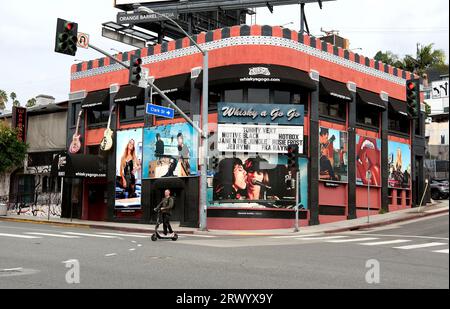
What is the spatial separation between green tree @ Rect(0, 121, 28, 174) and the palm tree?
140 ft

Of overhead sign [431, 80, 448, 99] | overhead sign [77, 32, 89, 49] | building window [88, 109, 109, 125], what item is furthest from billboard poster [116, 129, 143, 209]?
overhead sign [431, 80, 448, 99]

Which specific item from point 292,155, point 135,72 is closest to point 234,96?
point 292,155

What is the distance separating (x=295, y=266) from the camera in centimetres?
1195

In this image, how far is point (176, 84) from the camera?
93.8 ft

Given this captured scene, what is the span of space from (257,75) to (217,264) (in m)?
15.7

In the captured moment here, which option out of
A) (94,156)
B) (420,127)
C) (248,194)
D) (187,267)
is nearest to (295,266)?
(187,267)

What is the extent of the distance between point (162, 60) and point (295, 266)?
2085 centimetres

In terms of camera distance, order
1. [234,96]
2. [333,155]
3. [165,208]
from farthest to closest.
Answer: [333,155] → [234,96] → [165,208]

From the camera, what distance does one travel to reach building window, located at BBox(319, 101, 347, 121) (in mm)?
29391

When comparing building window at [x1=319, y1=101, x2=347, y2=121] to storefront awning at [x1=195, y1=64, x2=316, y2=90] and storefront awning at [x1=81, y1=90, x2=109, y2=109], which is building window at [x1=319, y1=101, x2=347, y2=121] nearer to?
storefront awning at [x1=195, y1=64, x2=316, y2=90]

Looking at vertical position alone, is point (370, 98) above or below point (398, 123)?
above

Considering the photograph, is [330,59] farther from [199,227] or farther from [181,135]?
[199,227]

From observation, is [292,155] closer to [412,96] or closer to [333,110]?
[333,110]

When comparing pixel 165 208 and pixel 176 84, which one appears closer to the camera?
pixel 165 208
